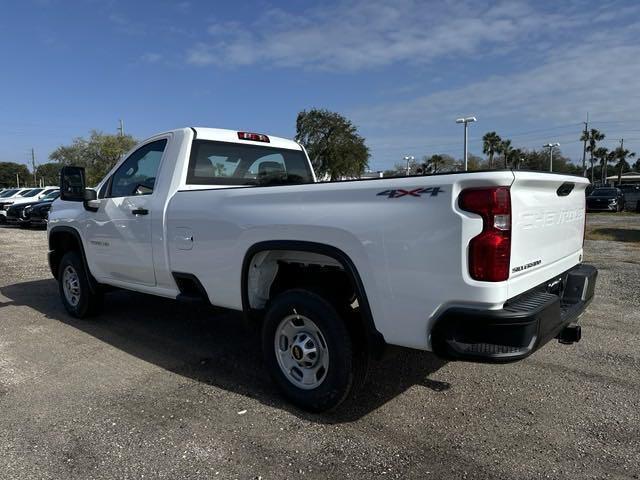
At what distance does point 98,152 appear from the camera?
52844 mm

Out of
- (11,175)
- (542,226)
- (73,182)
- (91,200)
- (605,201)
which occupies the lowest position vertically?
(605,201)

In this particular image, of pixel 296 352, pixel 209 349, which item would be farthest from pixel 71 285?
pixel 296 352

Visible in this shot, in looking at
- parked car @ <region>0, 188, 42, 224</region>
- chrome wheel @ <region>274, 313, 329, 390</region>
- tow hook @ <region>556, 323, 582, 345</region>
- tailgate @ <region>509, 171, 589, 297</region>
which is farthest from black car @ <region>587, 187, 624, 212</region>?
parked car @ <region>0, 188, 42, 224</region>

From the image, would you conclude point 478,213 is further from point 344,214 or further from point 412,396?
point 412,396

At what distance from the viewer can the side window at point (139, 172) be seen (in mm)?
4824

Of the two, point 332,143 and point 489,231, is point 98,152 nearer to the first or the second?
point 332,143

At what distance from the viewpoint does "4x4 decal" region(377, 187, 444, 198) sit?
269cm

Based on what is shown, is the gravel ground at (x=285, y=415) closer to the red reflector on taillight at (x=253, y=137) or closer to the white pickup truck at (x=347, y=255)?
the white pickup truck at (x=347, y=255)

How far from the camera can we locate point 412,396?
3773mm

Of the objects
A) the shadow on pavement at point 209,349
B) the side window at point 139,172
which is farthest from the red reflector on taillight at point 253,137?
the shadow on pavement at point 209,349

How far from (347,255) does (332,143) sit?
32.7 meters

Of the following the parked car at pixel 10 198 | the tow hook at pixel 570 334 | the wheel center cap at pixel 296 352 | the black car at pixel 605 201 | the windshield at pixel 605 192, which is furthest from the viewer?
the windshield at pixel 605 192

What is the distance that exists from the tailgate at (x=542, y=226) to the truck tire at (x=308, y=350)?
44.2 inches

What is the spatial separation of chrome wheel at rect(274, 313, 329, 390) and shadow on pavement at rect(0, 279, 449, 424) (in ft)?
0.78
